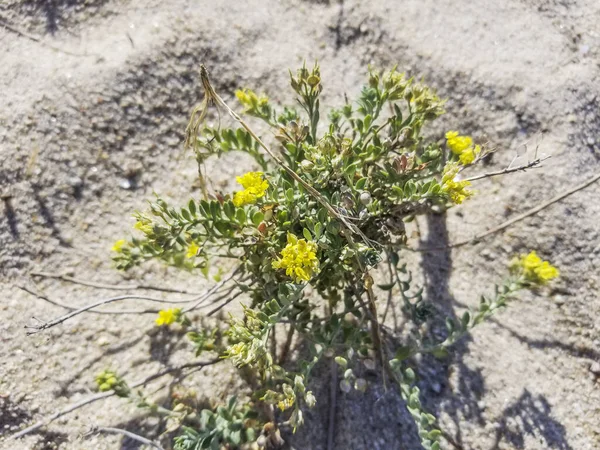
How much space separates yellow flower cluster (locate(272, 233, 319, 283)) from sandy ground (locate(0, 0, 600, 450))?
81 centimetres

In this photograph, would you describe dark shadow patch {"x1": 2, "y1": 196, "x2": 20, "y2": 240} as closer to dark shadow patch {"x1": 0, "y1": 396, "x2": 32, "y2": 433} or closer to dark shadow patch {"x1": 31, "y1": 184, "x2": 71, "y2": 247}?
dark shadow patch {"x1": 31, "y1": 184, "x2": 71, "y2": 247}

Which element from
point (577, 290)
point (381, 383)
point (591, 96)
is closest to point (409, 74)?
point (591, 96)

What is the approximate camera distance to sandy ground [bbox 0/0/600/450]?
2.46 meters

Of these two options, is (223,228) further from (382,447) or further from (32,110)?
(32,110)

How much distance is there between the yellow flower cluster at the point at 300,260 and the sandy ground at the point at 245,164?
0.81m

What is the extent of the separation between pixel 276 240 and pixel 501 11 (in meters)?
1.86

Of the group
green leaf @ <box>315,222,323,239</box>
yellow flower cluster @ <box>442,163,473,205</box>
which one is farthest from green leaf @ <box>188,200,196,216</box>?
yellow flower cluster @ <box>442,163,473,205</box>

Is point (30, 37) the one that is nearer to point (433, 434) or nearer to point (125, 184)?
point (125, 184)

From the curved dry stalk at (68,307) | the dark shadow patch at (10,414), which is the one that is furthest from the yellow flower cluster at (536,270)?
the dark shadow patch at (10,414)

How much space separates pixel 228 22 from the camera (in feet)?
9.92

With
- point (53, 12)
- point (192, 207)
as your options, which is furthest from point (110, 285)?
point (53, 12)

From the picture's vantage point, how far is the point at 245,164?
2.88m

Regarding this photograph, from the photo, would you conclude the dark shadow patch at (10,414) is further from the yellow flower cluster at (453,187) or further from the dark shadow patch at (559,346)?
the dark shadow patch at (559,346)

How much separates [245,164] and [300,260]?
1.13 meters
